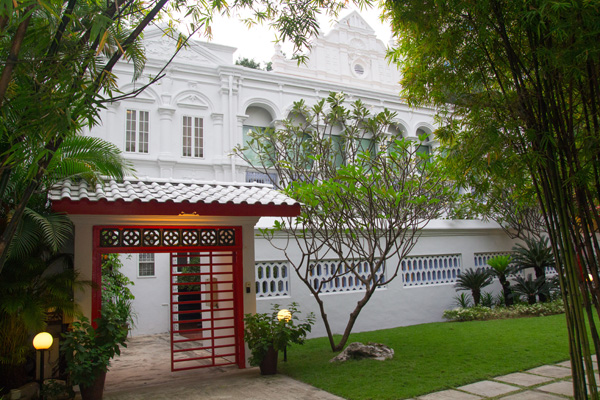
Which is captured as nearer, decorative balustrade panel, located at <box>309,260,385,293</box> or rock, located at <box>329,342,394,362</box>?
rock, located at <box>329,342,394,362</box>

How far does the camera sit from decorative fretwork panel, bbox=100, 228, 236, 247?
742 centimetres

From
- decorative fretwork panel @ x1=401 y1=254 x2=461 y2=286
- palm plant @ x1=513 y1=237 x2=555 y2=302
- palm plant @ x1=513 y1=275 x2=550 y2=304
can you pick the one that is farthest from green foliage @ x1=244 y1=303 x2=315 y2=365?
palm plant @ x1=513 y1=237 x2=555 y2=302

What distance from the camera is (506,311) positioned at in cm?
1191

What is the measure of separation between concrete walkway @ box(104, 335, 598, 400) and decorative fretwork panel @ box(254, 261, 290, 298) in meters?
2.26

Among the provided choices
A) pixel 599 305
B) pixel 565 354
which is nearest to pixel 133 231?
pixel 599 305

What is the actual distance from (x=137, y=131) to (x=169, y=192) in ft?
29.6

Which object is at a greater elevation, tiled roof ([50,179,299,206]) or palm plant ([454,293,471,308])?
tiled roof ([50,179,299,206])

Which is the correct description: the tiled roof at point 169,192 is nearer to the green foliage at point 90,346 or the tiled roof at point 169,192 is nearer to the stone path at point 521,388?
the green foliage at point 90,346

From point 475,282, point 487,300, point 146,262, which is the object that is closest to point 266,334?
point 475,282

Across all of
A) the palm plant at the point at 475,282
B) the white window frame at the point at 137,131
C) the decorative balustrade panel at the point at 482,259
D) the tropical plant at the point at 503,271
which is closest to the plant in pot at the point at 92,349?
the palm plant at the point at 475,282

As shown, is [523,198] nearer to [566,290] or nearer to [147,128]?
[566,290]

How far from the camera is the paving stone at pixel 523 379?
20.0 feet

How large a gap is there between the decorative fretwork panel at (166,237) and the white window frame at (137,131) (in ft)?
28.0

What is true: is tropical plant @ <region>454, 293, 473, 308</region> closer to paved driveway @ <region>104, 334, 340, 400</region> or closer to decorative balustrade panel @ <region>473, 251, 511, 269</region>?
decorative balustrade panel @ <region>473, 251, 511, 269</region>
